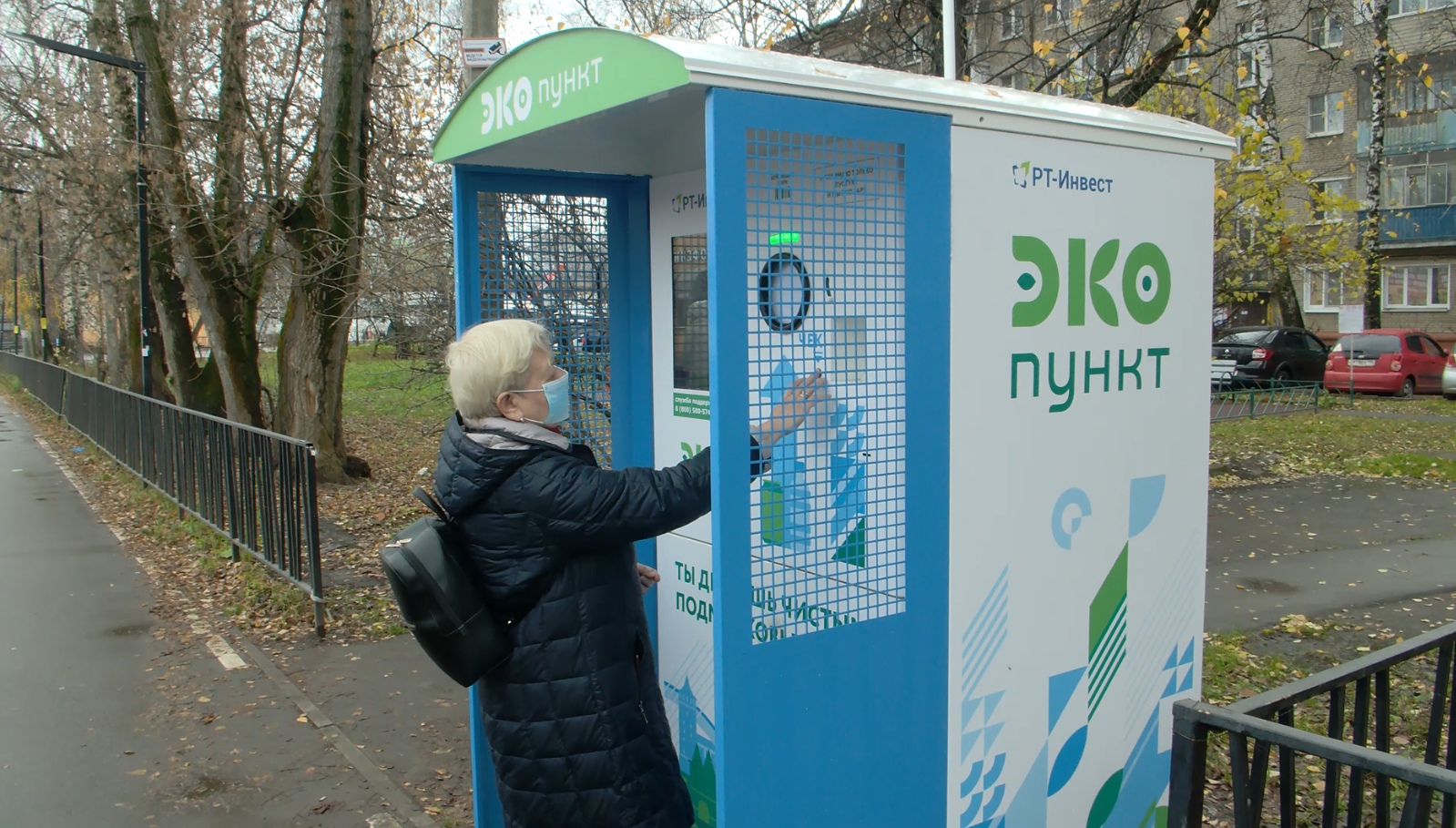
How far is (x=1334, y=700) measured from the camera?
2623 mm

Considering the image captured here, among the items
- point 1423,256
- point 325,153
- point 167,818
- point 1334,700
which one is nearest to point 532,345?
point 1334,700

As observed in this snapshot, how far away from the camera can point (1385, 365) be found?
22.9 m

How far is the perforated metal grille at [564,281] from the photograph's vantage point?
12.0 ft

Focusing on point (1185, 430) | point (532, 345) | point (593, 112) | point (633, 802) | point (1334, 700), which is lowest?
point (633, 802)

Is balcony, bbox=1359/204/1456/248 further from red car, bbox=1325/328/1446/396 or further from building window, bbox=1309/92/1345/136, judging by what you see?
red car, bbox=1325/328/1446/396

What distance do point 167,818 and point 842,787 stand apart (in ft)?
10.5

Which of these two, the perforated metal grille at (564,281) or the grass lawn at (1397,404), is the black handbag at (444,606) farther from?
the grass lawn at (1397,404)

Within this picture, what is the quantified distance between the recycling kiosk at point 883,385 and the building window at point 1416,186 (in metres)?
36.3

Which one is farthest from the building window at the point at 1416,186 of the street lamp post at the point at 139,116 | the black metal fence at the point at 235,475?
the black metal fence at the point at 235,475

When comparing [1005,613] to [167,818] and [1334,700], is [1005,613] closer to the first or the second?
[1334,700]

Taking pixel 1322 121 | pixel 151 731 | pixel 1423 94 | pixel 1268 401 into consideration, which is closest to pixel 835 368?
pixel 151 731

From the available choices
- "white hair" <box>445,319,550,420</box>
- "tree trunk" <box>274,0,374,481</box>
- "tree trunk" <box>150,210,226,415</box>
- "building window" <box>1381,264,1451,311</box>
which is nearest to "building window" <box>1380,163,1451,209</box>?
"building window" <box>1381,264,1451,311</box>

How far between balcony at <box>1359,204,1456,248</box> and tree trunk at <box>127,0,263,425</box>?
32.0 m

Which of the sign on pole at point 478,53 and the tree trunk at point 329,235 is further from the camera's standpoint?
the tree trunk at point 329,235
